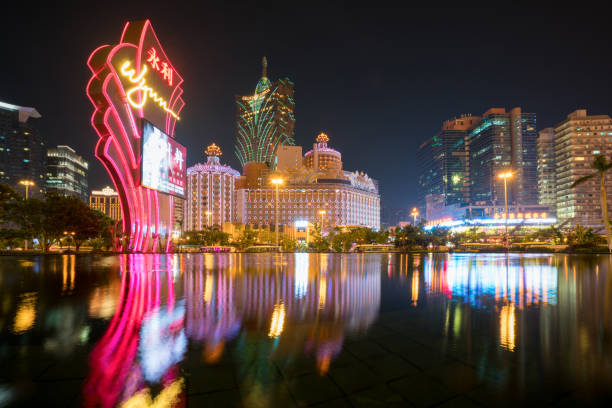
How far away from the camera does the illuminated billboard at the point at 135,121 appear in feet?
103

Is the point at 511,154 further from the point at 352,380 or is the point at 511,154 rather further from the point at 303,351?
the point at 352,380

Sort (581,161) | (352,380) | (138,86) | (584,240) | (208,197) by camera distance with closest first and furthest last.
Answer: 1. (352,380)
2. (138,86)
3. (584,240)
4. (581,161)
5. (208,197)

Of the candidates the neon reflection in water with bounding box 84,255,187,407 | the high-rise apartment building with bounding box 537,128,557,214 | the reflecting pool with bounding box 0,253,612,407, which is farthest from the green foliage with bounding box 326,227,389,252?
the high-rise apartment building with bounding box 537,128,557,214

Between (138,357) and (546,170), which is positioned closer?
(138,357)

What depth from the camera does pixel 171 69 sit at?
45.6m

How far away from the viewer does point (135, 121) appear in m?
35.2

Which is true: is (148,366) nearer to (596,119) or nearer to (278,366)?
(278,366)

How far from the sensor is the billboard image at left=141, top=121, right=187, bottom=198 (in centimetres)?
3438

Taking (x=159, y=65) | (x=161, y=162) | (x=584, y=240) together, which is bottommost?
(x=584, y=240)

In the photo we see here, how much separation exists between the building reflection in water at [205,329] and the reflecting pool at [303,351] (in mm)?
24

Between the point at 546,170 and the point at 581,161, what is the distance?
99.0ft

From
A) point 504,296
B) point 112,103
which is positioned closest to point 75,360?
point 504,296

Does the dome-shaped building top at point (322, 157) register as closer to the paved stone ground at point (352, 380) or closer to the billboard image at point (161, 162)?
the billboard image at point (161, 162)

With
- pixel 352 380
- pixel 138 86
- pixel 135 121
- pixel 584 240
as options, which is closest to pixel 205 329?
pixel 352 380
